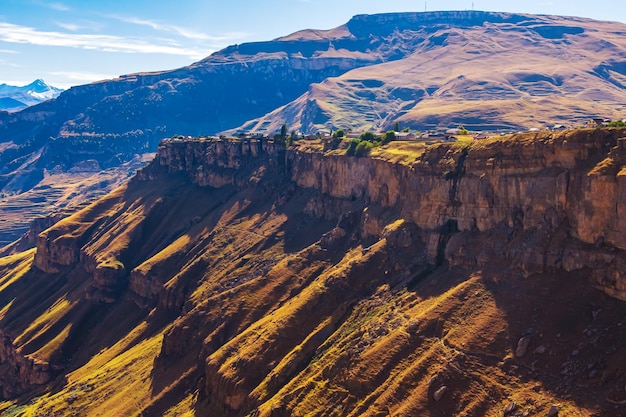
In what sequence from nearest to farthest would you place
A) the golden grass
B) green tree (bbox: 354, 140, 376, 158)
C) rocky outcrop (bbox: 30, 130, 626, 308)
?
rocky outcrop (bbox: 30, 130, 626, 308) < the golden grass < green tree (bbox: 354, 140, 376, 158)

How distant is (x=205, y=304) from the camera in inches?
6575

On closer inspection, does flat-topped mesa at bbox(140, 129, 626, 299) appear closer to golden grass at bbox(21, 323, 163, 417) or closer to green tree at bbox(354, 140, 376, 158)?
green tree at bbox(354, 140, 376, 158)

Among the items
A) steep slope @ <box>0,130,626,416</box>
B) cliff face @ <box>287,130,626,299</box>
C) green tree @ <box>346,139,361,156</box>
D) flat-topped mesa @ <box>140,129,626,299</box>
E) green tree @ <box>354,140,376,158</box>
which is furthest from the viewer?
green tree @ <box>346,139,361,156</box>

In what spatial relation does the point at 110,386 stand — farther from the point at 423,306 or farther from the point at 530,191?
the point at 530,191

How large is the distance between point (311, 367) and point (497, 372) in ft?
129

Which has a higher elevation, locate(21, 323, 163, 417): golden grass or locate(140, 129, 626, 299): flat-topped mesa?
locate(140, 129, 626, 299): flat-topped mesa

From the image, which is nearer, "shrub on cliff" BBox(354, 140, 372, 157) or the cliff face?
the cliff face

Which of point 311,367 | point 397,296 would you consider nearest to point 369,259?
point 397,296

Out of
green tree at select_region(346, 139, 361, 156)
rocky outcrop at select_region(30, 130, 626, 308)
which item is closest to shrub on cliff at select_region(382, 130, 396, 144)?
green tree at select_region(346, 139, 361, 156)

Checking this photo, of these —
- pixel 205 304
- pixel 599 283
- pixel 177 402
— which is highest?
pixel 599 283

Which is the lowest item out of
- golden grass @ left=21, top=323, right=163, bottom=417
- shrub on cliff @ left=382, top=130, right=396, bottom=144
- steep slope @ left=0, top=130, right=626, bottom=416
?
golden grass @ left=21, top=323, right=163, bottom=417

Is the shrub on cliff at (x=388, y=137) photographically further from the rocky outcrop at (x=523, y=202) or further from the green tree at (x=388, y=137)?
the rocky outcrop at (x=523, y=202)

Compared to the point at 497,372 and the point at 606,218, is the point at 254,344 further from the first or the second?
the point at 606,218

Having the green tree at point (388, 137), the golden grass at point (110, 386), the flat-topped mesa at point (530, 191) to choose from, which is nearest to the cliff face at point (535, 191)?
the flat-topped mesa at point (530, 191)
